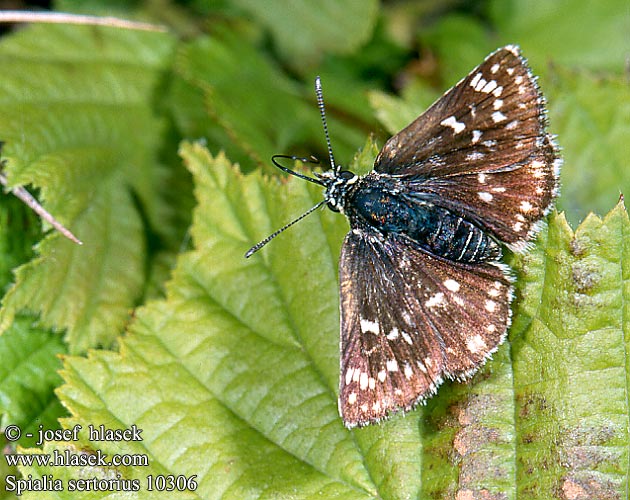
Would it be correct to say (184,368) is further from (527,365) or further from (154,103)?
(154,103)

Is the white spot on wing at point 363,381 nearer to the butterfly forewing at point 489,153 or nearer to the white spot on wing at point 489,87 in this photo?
the butterfly forewing at point 489,153

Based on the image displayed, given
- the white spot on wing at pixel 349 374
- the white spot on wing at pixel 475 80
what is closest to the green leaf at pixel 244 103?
the white spot on wing at pixel 475 80

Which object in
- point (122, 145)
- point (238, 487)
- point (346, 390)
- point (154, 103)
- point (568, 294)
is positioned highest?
point (154, 103)

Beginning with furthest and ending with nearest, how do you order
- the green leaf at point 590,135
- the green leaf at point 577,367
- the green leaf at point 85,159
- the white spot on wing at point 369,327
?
the green leaf at point 590,135 → the green leaf at point 85,159 → the white spot on wing at point 369,327 → the green leaf at point 577,367

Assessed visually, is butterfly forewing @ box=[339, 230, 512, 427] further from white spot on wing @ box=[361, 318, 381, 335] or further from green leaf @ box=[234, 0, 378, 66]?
green leaf @ box=[234, 0, 378, 66]

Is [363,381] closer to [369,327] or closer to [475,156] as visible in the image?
[369,327]

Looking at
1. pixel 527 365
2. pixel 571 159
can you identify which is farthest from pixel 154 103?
pixel 527 365
